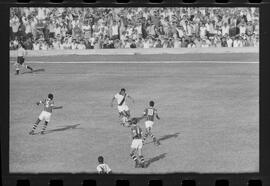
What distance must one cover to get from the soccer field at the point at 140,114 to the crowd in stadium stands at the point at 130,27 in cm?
61

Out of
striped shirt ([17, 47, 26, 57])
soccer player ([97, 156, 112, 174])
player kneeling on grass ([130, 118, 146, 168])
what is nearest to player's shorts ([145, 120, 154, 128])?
player kneeling on grass ([130, 118, 146, 168])

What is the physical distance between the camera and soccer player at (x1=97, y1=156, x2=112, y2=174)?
732 inches

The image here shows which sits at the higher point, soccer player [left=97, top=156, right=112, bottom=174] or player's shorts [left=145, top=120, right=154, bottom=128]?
player's shorts [left=145, top=120, right=154, bottom=128]

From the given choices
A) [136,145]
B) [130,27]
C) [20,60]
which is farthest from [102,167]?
[130,27]

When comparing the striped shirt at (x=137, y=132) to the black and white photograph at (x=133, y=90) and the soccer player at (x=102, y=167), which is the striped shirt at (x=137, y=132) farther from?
the soccer player at (x=102, y=167)

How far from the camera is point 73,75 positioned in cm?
2055

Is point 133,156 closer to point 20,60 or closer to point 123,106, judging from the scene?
point 123,106

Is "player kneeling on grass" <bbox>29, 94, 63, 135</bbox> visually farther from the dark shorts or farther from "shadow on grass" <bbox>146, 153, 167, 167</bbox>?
"shadow on grass" <bbox>146, 153, 167, 167</bbox>

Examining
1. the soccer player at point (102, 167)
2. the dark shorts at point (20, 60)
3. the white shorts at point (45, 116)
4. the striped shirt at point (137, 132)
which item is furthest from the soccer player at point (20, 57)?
the striped shirt at point (137, 132)

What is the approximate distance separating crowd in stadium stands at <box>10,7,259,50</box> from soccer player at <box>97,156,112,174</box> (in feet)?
8.35

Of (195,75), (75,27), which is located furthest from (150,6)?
(195,75)

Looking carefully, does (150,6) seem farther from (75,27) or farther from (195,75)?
(195,75)

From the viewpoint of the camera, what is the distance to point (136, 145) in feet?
62.6

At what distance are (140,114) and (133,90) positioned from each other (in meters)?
0.77
